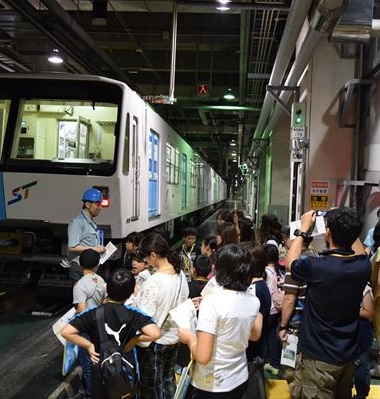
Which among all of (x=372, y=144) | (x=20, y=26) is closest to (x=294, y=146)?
(x=372, y=144)

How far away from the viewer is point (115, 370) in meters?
2.57

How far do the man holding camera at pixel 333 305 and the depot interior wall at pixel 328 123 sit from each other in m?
4.22

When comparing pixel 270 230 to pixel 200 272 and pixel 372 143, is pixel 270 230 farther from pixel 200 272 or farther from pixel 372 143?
pixel 200 272

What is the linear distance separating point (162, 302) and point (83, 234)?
2164 mm

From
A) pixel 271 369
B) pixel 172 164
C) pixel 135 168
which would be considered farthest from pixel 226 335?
pixel 172 164

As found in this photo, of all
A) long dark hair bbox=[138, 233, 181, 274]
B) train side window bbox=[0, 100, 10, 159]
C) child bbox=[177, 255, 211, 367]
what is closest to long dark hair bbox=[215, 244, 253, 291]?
long dark hair bbox=[138, 233, 181, 274]

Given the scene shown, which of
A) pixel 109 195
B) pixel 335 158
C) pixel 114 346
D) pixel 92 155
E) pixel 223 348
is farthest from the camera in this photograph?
pixel 335 158

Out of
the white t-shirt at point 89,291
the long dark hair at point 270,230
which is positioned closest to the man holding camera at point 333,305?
the white t-shirt at point 89,291

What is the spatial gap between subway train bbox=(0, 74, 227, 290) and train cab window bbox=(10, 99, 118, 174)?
1 centimetres

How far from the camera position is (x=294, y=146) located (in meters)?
7.25

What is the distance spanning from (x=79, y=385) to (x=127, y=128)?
3.25 metres

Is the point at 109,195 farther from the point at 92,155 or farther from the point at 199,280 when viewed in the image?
the point at 199,280

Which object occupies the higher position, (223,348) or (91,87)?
(91,87)

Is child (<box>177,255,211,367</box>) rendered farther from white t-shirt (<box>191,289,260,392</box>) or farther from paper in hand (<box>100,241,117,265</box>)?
paper in hand (<box>100,241,117,265</box>)
